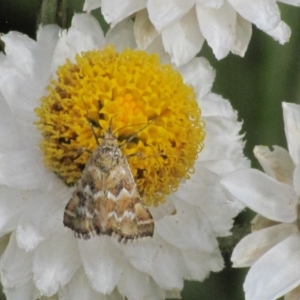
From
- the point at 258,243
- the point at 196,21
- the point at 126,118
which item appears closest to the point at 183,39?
the point at 196,21

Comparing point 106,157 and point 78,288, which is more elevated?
point 106,157

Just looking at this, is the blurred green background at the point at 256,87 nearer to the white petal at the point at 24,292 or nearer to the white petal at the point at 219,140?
the white petal at the point at 219,140

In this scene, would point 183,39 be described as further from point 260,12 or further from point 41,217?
point 41,217

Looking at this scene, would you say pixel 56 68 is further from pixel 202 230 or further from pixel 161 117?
pixel 202 230

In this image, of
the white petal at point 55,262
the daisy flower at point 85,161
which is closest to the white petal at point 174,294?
the daisy flower at point 85,161

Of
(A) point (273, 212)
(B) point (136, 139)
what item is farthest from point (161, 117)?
(A) point (273, 212)

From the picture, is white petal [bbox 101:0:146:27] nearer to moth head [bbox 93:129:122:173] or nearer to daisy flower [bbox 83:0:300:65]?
daisy flower [bbox 83:0:300:65]
